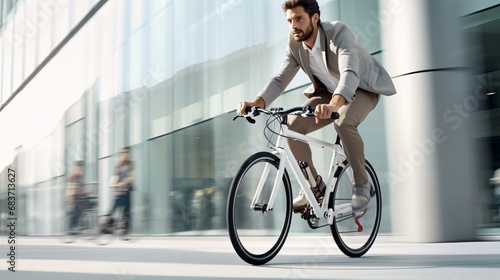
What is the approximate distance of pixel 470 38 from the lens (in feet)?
21.6

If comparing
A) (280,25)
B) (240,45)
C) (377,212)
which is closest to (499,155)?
(377,212)

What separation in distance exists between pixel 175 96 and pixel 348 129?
8.65 meters

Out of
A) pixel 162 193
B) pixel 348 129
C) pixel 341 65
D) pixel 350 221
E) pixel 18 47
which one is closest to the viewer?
Answer: pixel 341 65

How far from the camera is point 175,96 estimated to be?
12.6 metres

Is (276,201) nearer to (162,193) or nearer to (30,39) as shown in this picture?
(162,193)

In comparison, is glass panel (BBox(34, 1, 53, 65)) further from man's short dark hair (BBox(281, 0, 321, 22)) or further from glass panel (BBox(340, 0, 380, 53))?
man's short dark hair (BBox(281, 0, 321, 22))

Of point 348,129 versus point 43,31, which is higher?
point 43,31

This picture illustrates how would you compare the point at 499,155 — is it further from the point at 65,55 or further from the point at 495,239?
the point at 65,55

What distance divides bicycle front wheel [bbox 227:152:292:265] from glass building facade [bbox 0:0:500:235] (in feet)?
2.04

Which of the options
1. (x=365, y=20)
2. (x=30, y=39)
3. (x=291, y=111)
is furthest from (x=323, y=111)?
(x=30, y=39)

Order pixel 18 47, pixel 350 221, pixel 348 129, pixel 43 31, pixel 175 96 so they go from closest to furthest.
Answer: pixel 348 129, pixel 350 221, pixel 175 96, pixel 43 31, pixel 18 47

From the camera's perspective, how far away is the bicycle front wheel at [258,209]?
378 centimetres

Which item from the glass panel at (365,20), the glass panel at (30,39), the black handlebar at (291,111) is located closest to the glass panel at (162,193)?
the glass panel at (365,20)

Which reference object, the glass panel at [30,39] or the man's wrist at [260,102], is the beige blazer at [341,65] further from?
the glass panel at [30,39]
